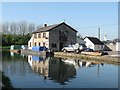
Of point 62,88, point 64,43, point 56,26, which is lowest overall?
point 62,88

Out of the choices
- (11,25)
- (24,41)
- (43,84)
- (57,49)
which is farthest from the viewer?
(11,25)

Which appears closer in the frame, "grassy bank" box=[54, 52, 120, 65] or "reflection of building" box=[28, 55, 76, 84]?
"reflection of building" box=[28, 55, 76, 84]

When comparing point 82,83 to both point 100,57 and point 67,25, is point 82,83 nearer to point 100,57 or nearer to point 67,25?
point 100,57

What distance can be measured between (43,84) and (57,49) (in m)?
31.7

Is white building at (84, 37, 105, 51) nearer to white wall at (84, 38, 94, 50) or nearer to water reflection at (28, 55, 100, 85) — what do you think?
white wall at (84, 38, 94, 50)

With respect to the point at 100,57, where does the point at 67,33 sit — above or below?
above

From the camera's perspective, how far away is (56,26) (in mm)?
45875

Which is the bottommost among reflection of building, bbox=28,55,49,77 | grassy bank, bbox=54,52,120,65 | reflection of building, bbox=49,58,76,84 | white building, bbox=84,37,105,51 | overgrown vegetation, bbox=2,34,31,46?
reflection of building, bbox=49,58,76,84

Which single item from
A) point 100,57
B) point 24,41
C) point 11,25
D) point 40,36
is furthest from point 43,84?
point 11,25

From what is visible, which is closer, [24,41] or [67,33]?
[67,33]

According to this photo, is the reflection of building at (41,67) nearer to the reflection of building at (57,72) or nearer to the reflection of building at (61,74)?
the reflection of building at (57,72)

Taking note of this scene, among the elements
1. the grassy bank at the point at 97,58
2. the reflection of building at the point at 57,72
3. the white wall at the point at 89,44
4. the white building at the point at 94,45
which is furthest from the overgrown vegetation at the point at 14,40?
the reflection of building at the point at 57,72

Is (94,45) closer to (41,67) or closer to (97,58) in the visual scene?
(97,58)

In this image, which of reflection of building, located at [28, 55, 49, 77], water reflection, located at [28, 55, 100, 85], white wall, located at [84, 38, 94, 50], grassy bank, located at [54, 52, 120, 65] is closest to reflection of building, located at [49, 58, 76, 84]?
water reflection, located at [28, 55, 100, 85]
